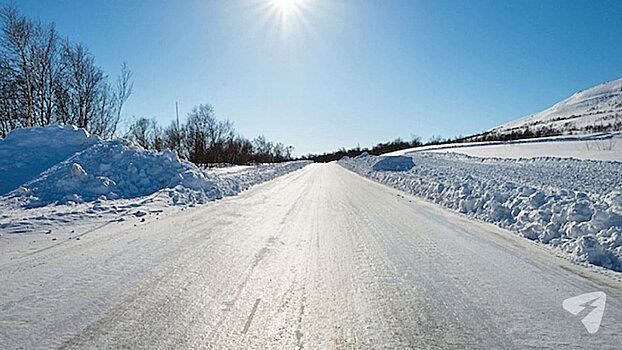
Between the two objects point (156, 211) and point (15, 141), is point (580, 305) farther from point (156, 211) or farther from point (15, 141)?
point (15, 141)

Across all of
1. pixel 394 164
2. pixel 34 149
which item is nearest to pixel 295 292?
pixel 34 149

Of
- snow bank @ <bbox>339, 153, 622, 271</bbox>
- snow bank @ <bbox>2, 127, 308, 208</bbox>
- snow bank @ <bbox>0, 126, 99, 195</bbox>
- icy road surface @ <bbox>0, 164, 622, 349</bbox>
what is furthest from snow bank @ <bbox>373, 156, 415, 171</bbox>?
icy road surface @ <bbox>0, 164, 622, 349</bbox>

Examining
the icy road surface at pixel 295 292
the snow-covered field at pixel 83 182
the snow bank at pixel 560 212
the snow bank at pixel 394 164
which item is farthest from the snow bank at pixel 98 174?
the snow bank at pixel 394 164

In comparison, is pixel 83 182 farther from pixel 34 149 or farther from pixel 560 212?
pixel 560 212

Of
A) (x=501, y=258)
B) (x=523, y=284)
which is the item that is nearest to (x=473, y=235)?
(x=501, y=258)

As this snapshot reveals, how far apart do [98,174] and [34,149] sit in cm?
335

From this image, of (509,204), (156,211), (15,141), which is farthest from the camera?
(15,141)

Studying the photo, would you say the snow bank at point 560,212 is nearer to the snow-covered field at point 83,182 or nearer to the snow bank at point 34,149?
the snow-covered field at point 83,182

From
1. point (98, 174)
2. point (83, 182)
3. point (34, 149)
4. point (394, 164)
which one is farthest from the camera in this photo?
point (394, 164)

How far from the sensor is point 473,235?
5.59m

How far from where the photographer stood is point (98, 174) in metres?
9.41

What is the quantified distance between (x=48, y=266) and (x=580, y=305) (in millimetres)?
5613

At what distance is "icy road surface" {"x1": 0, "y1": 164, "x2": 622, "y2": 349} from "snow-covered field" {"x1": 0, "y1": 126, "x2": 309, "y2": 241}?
1593 mm

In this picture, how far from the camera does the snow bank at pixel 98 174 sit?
26.7 ft
